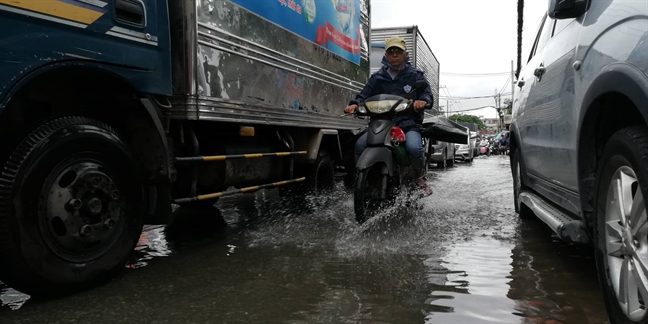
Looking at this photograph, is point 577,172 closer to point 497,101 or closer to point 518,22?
point 518,22

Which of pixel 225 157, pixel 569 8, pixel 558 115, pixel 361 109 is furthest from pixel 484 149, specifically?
pixel 569 8

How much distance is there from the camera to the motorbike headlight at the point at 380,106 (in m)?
4.73

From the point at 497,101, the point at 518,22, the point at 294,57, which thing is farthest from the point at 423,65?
the point at 497,101

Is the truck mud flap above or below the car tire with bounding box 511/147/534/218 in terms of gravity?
above

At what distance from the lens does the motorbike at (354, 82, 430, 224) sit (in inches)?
177

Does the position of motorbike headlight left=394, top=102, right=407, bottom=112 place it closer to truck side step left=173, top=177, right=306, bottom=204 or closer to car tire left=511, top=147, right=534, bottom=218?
car tire left=511, top=147, right=534, bottom=218

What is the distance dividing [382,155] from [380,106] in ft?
1.71

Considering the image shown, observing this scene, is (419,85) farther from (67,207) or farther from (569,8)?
(67,207)

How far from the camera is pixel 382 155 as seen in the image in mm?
4574

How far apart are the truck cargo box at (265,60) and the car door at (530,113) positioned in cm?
228

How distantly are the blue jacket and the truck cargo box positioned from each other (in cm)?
76

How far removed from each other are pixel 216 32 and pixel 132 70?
2.97 ft

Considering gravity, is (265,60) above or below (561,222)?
above

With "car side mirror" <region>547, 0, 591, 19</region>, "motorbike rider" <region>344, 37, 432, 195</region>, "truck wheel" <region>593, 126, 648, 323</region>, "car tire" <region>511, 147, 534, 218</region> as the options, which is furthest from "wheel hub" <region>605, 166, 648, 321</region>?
"motorbike rider" <region>344, 37, 432, 195</region>
